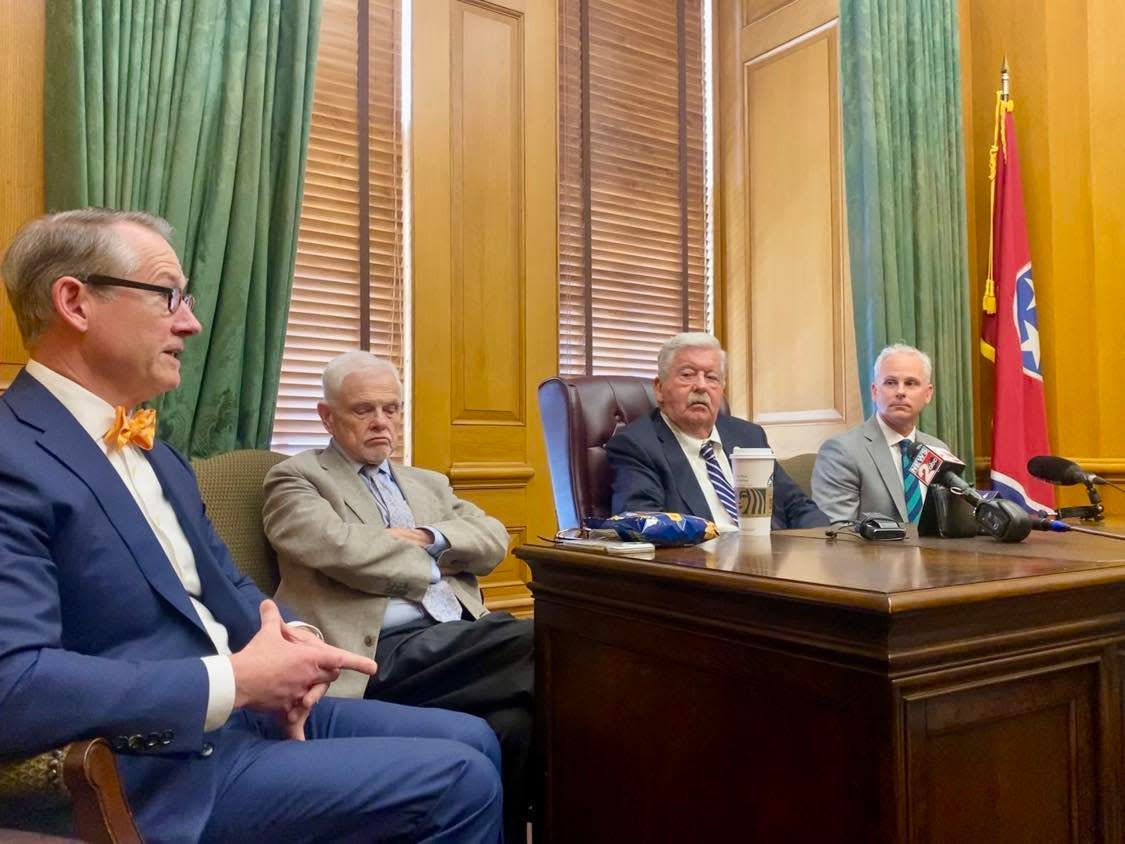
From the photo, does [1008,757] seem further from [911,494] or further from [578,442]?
[911,494]

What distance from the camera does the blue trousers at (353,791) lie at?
1.24 meters

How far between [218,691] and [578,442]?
1.42 meters

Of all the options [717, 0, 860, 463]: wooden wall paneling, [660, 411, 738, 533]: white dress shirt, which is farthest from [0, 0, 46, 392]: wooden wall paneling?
[717, 0, 860, 463]: wooden wall paneling

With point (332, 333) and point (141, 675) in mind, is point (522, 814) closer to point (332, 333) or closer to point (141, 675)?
point (141, 675)

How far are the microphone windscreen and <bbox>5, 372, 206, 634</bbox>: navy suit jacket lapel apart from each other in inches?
67.8

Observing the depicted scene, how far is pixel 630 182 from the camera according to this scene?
3.52 meters

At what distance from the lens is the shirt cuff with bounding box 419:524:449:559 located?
2.02 m

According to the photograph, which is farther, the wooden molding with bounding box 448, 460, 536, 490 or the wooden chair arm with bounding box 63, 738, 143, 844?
the wooden molding with bounding box 448, 460, 536, 490

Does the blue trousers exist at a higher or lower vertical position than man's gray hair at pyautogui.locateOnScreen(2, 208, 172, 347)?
lower

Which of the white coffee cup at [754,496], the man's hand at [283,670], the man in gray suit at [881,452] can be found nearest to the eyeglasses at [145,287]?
the man's hand at [283,670]

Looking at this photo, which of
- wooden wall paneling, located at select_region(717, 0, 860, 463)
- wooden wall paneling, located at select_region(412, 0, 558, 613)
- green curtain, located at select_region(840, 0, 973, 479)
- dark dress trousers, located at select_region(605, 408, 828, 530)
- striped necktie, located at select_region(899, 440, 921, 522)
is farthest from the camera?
wooden wall paneling, located at select_region(717, 0, 860, 463)

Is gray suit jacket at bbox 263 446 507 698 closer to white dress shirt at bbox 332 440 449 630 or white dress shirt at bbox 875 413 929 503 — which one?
white dress shirt at bbox 332 440 449 630

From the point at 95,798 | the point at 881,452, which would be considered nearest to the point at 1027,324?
the point at 881,452

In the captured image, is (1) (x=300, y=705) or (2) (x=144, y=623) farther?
(1) (x=300, y=705)
